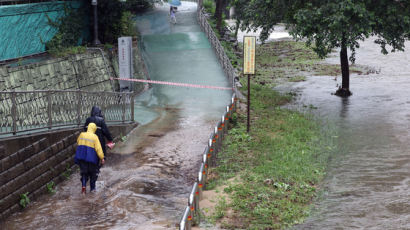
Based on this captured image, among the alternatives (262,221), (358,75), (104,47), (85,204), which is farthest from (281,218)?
(358,75)

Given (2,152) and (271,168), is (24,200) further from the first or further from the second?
(271,168)

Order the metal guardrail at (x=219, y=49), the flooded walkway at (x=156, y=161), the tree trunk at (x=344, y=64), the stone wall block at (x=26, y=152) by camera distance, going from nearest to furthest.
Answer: the flooded walkway at (x=156, y=161), the stone wall block at (x=26, y=152), the metal guardrail at (x=219, y=49), the tree trunk at (x=344, y=64)

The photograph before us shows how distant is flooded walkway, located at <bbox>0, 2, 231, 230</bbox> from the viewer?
895cm

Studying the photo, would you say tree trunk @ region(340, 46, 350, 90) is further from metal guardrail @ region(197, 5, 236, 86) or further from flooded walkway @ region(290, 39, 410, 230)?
metal guardrail @ region(197, 5, 236, 86)

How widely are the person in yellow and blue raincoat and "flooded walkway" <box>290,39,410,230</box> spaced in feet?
14.1

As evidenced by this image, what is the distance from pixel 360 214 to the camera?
30.7 feet

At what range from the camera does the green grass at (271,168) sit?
9.13 m

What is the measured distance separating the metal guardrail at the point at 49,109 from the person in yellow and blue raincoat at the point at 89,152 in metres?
1.38

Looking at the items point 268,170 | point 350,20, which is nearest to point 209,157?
point 268,170

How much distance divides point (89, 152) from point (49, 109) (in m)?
1.97

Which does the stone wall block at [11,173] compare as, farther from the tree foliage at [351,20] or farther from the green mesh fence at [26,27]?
the tree foliage at [351,20]

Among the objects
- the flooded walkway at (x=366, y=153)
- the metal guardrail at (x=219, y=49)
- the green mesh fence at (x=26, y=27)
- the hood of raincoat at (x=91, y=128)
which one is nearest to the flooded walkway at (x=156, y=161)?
the metal guardrail at (x=219, y=49)

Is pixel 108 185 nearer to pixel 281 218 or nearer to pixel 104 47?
pixel 281 218

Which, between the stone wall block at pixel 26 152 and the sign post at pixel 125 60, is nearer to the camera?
the stone wall block at pixel 26 152
